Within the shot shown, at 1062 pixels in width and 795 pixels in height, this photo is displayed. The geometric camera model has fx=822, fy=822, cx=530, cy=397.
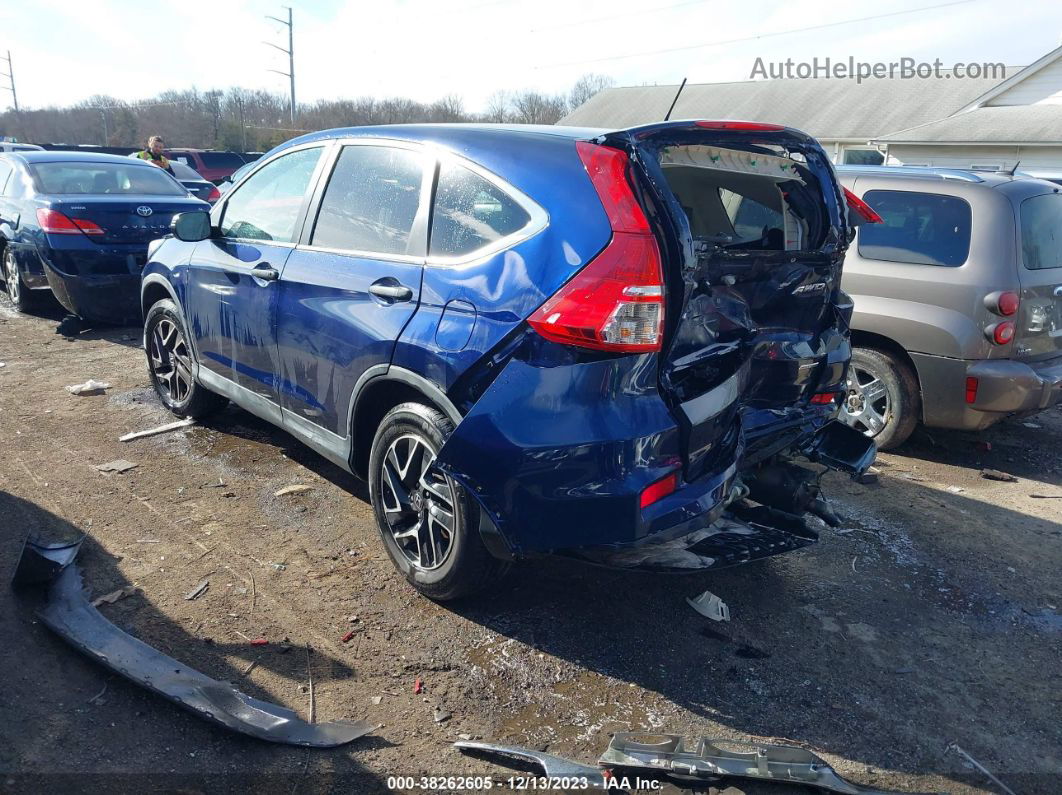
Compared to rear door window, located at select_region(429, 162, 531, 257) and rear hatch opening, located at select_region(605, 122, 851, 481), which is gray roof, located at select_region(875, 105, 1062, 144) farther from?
rear door window, located at select_region(429, 162, 531, 257)

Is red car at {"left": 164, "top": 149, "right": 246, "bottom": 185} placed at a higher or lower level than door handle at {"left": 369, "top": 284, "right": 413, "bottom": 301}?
lower

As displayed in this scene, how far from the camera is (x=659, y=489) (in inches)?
113

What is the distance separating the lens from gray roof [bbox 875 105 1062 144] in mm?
21656

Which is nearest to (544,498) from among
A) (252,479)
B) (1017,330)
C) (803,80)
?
(252,479)

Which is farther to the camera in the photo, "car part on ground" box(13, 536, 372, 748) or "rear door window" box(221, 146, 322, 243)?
"rear door window" box(221, 146, 322, 243)

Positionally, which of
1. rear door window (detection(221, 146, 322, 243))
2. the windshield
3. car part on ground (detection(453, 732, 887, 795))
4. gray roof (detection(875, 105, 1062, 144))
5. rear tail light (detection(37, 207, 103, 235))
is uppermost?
gray roof (detection(875, 105, 1062, 144))

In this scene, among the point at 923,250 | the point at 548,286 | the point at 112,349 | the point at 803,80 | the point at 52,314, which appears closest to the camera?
the point at 548,286

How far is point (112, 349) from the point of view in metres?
7.66

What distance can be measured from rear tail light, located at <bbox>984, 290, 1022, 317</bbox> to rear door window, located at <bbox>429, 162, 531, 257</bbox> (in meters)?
3.59

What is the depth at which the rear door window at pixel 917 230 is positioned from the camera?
5.38m

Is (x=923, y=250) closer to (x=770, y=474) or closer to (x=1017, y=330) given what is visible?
(x=1017, y=330)

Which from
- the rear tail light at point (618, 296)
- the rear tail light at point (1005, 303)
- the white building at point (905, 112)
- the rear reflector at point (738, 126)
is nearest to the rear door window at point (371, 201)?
the rear tail light at point (618, 296)

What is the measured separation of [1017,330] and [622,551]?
3.66 m

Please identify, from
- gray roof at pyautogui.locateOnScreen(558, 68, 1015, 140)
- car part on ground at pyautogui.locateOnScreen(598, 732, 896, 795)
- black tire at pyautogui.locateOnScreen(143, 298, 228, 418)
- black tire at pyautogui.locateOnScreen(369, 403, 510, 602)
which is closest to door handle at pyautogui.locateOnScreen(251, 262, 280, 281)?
black tire at pyautogui.locateOnScreen(369, 403, 510, 602)
